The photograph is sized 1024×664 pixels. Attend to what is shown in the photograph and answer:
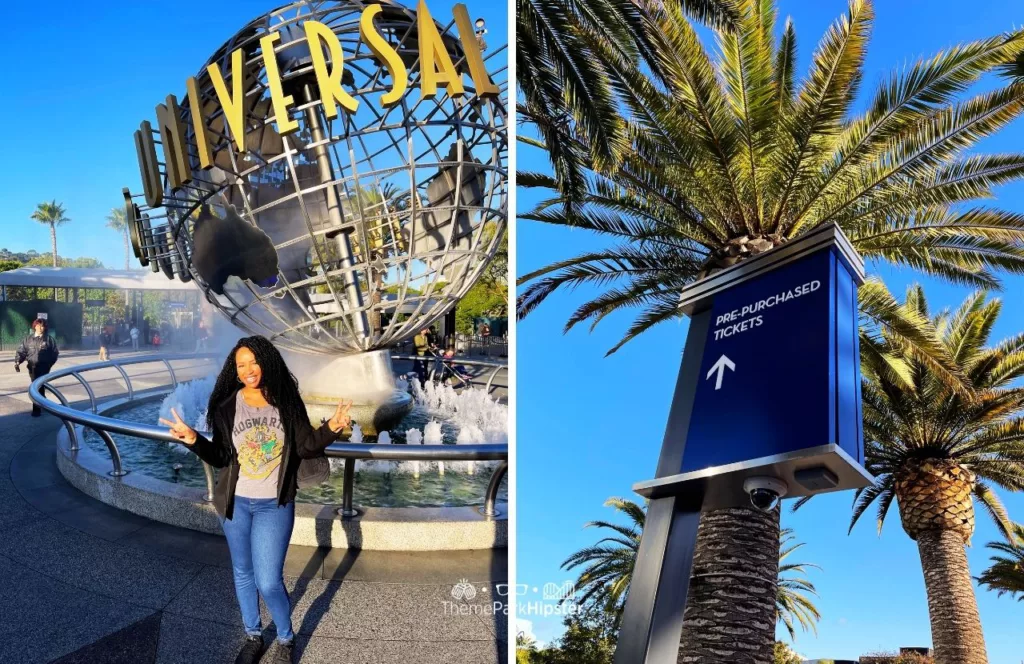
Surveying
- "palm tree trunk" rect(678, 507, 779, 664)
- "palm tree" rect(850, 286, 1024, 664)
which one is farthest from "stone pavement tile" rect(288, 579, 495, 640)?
"palm tree" rect(850, 286, 1024, 664)

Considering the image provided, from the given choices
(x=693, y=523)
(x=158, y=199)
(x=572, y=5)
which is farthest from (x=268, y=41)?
(x=693, y=523)

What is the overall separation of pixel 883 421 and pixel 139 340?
14962 millimetres

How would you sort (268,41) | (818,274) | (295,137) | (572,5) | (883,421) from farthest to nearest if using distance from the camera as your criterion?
(883,421)
(295,137)
(572,5)
(268,41)
(818,274)

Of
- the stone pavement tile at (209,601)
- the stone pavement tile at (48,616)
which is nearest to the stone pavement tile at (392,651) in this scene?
the stone pavement tile at (209,601)

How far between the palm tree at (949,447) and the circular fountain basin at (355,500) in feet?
24.2

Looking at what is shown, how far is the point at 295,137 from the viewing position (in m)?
7.00

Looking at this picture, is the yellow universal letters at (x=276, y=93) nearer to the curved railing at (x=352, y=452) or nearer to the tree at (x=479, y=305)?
the curved railing at (x=352, y=452)

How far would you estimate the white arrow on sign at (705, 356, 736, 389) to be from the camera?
3861mm

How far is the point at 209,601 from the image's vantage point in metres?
3.57

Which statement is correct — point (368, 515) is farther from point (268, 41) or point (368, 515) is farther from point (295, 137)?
point (295, 137)

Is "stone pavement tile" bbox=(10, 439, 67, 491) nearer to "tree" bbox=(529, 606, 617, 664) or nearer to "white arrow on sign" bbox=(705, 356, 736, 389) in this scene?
"white arrow on sign" bbox=(705, 356, 736, 389)

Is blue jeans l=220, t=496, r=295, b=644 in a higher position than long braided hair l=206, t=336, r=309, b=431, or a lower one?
lower

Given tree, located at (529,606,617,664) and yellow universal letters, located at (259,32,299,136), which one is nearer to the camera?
yellow universal letters, located at (259,32,299,136)

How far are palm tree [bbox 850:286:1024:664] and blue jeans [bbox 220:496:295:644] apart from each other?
9.36m
